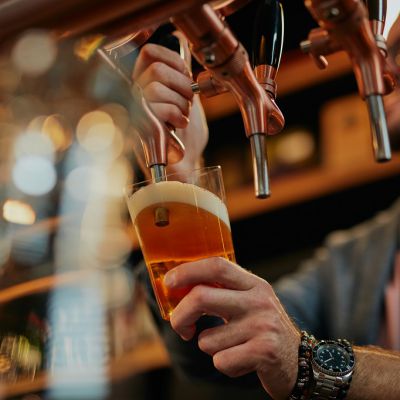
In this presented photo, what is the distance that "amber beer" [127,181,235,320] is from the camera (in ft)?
2.65

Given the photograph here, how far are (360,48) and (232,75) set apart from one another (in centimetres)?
11

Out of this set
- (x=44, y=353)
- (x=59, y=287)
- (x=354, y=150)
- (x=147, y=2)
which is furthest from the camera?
(x=354, y=150)

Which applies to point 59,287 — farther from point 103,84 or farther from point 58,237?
point 103,84

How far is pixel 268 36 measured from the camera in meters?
0.79

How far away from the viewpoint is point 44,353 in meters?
1.23

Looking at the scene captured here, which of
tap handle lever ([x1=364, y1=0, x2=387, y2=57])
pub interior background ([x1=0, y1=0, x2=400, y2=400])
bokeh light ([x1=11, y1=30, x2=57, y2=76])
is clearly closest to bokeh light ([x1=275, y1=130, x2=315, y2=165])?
pub interior background ([x1=0, y1=0, x2=400, y2=400])

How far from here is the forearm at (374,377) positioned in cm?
102

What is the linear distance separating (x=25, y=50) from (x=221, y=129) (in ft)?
7.38

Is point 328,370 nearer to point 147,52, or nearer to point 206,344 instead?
point 206,344

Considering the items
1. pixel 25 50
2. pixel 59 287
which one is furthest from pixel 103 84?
pixel 59 287

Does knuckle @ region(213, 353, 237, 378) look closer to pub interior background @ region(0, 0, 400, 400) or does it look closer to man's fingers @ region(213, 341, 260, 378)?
man's fingers @ region(213, 341, 260, 378)

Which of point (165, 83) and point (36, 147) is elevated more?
point (36, 147)

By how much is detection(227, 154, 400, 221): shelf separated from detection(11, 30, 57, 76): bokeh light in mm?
1760

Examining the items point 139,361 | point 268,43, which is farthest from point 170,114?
point 139,361
